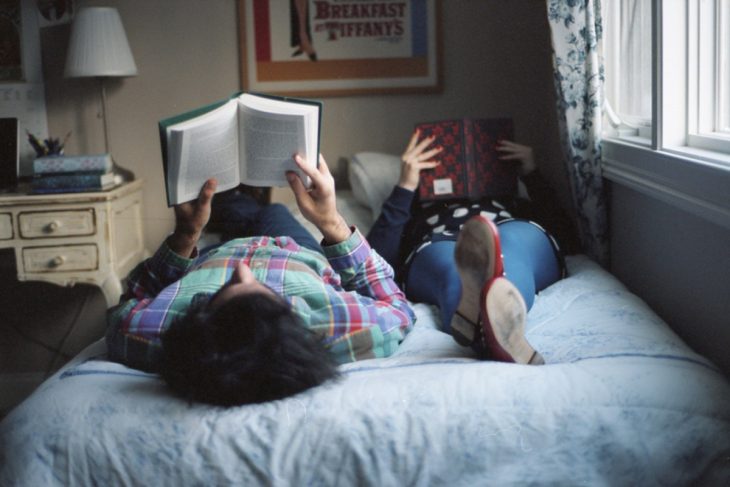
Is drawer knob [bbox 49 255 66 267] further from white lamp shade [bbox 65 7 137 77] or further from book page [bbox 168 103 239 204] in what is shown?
book page [bbox 168 103 239 204]

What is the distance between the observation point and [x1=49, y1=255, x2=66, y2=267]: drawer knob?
2.34 meters

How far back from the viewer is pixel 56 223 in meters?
2.32

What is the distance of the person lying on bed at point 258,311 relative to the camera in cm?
113

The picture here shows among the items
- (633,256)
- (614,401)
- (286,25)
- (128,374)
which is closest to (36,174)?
(286,25)

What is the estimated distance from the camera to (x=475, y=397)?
1.13 metres

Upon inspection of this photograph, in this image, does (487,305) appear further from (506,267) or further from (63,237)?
(63,237)

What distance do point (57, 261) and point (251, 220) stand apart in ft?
1.95

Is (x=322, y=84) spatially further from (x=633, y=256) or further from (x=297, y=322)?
(x=297, y=322)

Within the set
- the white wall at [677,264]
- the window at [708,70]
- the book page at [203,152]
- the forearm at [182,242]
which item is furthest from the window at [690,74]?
the forearm at [182,242]

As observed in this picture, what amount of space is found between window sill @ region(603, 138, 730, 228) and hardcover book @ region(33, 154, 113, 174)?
4.90ft

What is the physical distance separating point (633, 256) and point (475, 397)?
938mm

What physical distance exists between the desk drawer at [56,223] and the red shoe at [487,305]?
1.38 meters

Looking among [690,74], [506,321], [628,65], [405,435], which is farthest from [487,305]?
[628,65]

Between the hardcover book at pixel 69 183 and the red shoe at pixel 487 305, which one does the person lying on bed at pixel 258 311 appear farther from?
the hardcover book at pixel 69 183
